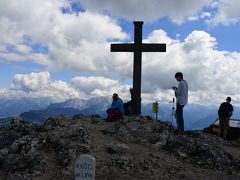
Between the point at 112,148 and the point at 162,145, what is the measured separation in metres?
1.99

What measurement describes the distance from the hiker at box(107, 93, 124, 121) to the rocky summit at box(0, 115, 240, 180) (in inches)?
72.5

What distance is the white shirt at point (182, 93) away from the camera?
15.6m

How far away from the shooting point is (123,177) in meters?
11.5


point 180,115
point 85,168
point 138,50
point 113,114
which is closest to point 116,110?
point 113,114

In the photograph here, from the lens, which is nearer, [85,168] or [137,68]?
[85,168]

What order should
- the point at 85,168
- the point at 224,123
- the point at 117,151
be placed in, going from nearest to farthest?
the point at 85,168, the point at 117,151, the point at 224,123

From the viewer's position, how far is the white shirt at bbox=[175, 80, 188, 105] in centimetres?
1560

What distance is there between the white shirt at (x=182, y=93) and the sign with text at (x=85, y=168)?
8.38m

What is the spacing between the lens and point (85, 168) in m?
7.82

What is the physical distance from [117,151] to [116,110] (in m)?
5.13

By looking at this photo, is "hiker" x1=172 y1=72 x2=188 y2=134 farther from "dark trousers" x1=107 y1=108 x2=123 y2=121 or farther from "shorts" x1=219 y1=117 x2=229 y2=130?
"shorts" x1=219 y1=117 x2=229 y2=130

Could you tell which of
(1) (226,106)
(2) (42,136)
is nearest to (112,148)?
(2) (42,136)

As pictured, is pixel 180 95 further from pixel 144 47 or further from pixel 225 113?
pixel 144 47

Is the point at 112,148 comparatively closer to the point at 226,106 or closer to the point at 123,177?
the point at 123,177
